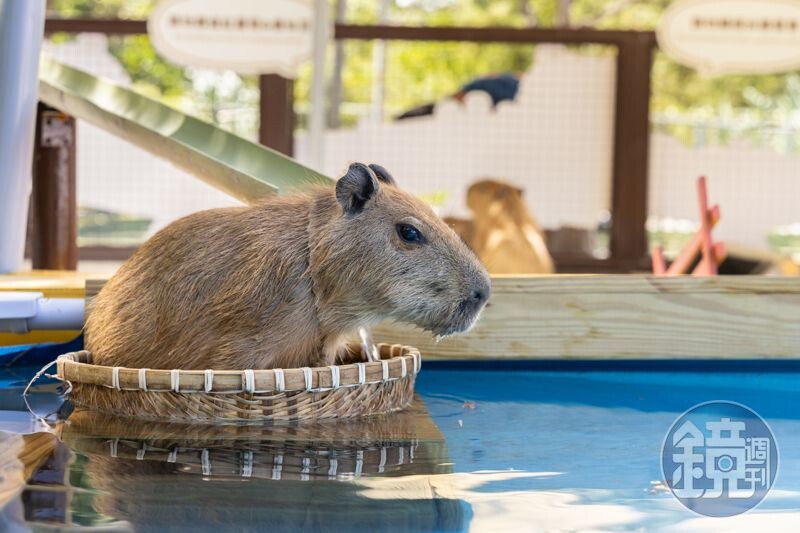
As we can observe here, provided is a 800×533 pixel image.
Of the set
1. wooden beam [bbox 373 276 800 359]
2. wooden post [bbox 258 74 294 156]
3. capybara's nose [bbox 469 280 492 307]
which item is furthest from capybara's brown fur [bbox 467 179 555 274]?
capybara's nose [bbox 469 280 492 307]

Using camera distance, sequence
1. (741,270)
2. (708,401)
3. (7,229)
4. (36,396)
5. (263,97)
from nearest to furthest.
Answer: (36,396)
(708,401)
(7,229)
(741,270)
(263,97)

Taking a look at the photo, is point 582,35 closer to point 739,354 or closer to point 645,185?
point 645,185

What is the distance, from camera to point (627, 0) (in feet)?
51.9

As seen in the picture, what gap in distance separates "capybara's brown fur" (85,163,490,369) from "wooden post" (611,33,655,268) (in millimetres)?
4496

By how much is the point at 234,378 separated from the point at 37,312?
72 cm

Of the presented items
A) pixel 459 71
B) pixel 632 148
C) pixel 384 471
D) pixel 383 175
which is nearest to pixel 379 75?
pixel 632 148

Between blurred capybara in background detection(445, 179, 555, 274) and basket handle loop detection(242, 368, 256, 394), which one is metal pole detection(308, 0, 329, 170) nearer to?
blurred capybara in background detection(445, 179, 555, 274)

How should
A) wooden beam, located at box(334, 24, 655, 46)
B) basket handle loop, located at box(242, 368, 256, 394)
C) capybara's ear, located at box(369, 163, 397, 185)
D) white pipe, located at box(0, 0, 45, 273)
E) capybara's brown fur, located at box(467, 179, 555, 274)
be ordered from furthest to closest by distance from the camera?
wooden beam, located at box(334, 24, 655, 46), capybara's brown fur, located at box(467, 179, 555, 274), white pipe, located at box(0, 0, 45, 273), capybara's ear, located at box(369, 163, 397, 185), basket handle loop, located at box(242, 368, 256, 394)

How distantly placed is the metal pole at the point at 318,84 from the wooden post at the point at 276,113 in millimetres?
1943

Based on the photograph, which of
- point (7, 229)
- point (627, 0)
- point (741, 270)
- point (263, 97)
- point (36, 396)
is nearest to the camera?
point (36, 396)

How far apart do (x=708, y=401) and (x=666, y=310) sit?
231 millimetres

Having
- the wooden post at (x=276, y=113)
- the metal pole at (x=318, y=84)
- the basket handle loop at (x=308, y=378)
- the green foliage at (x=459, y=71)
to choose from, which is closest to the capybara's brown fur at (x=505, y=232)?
the metal pole at (x=318, y=84)

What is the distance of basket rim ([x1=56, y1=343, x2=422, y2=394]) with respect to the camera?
165cm

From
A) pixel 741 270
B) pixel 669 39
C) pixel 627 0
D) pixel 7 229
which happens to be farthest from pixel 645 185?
pixel 627 0
